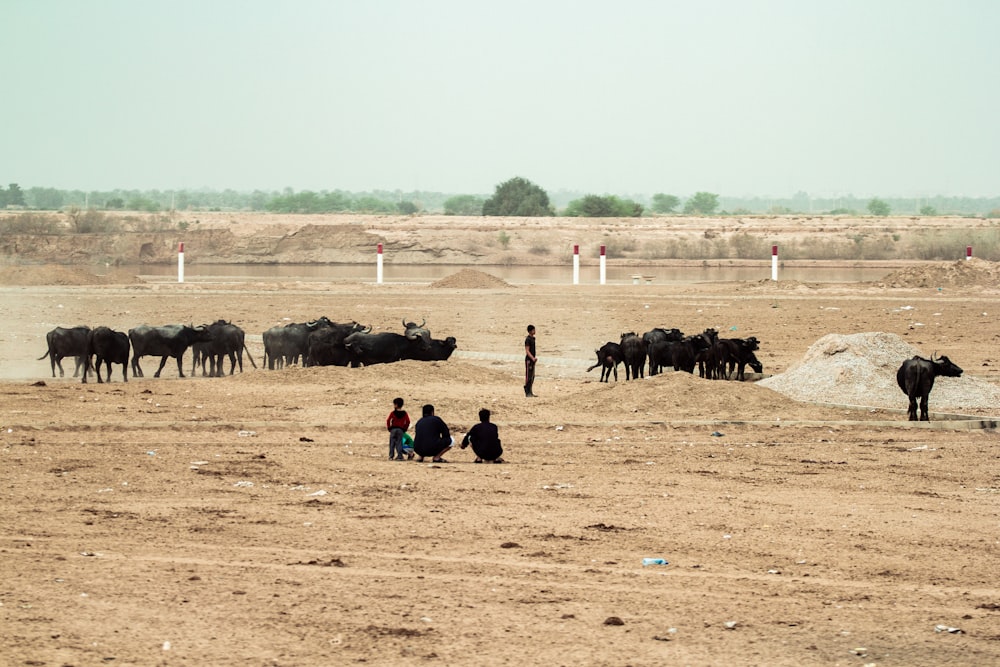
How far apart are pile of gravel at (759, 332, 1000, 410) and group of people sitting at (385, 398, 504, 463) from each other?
675cm

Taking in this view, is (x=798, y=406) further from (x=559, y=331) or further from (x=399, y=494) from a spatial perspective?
(x=559, y=331)

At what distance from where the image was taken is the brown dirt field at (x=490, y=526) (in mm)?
8812

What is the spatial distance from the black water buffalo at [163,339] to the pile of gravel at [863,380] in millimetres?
10252

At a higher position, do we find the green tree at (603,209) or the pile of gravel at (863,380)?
the green tree at (603,209)

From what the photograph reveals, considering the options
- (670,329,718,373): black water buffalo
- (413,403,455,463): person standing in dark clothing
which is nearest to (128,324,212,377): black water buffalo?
(670,329,718,373): black water buffalo

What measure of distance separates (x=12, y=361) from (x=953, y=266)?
1162 inches

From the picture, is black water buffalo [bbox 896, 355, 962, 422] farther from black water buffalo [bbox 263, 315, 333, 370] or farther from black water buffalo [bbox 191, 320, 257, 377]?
black water buffalo [bbox 191, 320, 257, 377]

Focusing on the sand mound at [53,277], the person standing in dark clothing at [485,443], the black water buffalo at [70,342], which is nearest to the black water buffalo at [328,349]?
the black water buffalo at [70,342]

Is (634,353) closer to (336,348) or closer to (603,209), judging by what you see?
(336,348)

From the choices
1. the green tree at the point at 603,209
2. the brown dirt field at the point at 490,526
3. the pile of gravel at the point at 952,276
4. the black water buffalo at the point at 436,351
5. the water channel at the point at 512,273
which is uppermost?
the green tree at the point at 603,209

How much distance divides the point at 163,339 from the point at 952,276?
27.1 metres

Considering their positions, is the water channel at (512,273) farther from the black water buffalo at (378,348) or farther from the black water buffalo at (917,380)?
the black water buffalo at (917,380)

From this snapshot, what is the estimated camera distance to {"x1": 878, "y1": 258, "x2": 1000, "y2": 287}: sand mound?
42.3m

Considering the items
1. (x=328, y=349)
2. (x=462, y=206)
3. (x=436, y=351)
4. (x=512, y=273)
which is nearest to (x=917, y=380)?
(x=436, y=351)
